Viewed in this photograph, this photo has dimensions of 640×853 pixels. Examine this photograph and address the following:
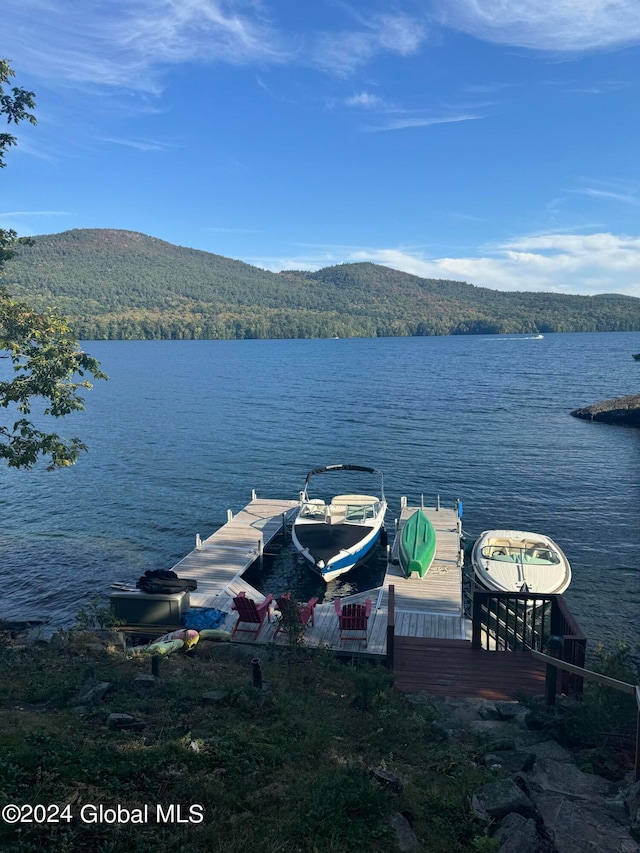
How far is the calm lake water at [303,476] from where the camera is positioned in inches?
930

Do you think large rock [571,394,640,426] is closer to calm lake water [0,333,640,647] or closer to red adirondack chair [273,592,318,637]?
calm lake water [0,333,640,647]

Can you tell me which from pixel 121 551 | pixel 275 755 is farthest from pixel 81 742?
pixel 121 551

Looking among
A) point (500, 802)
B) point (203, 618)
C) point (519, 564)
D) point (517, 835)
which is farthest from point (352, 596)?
point (517, 835)

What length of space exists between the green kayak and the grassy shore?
1008cm

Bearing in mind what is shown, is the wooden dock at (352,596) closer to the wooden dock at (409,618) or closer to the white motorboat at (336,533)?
the wooden dock at (409,618)

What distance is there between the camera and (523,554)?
2077 centimetres

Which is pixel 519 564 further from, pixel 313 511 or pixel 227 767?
pixel 227 767

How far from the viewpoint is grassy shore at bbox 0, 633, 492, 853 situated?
535 cm

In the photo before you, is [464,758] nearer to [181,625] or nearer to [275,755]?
[275,755]

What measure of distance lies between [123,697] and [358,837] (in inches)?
193

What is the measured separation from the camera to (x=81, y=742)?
22.7ft

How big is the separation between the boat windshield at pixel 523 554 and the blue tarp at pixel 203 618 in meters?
9.77

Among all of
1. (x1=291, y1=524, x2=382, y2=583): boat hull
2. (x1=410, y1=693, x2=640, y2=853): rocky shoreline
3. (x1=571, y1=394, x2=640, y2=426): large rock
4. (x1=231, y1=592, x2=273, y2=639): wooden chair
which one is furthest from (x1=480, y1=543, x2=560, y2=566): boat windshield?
(x1=571, y1=394, x2=640, y2=426): large rock

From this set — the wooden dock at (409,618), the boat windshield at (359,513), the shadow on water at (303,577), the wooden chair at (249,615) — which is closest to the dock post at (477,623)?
the wooden dock at (409,618)
